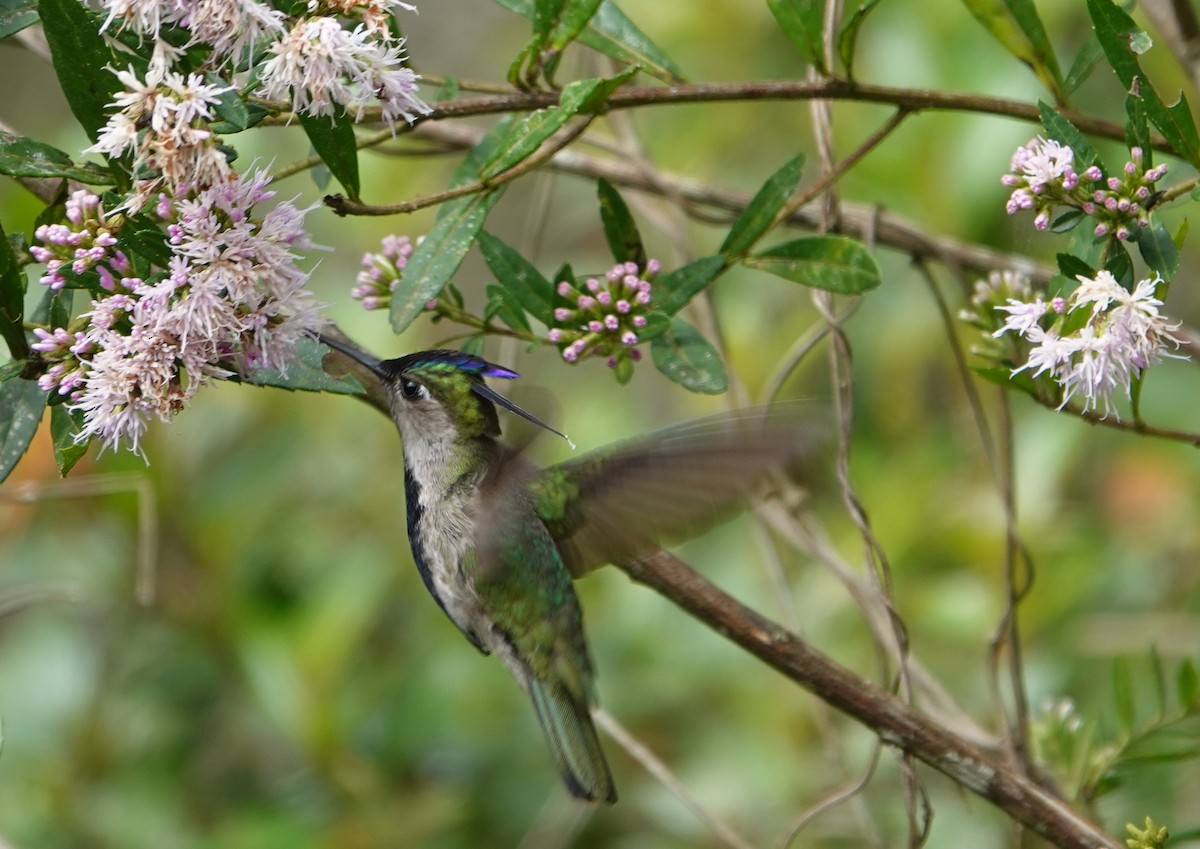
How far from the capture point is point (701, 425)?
1.50m

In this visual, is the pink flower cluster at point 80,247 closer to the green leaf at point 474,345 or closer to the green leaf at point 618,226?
the green leaf at point 474,345

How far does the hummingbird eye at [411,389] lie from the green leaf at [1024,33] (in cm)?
88

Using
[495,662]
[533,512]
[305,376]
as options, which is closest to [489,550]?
[533,512]

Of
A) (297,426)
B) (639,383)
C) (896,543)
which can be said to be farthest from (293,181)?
(896,543)

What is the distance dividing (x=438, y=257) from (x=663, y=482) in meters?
0.37

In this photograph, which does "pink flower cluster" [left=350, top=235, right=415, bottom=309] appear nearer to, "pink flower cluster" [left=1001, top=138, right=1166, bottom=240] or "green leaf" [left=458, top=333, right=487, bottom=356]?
"green leaf" [left=458, top=333, right=487, bottom=356]

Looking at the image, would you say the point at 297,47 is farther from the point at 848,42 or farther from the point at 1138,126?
the point at 1138,126

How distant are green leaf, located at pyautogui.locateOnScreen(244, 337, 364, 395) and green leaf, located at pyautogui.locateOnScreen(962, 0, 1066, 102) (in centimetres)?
96

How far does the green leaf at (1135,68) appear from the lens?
1421mm

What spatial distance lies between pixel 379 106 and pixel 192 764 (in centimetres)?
216

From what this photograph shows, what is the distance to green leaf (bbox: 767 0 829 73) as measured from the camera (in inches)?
65.7

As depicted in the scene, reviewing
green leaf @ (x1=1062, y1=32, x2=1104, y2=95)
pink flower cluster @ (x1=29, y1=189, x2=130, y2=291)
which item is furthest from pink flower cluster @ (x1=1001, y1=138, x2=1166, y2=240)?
pink flower cluster @ (x1=29, y1=189, x2=130, y2=291)

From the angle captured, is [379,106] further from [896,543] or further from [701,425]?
[896,543]

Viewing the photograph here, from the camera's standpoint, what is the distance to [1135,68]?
1434 mm
